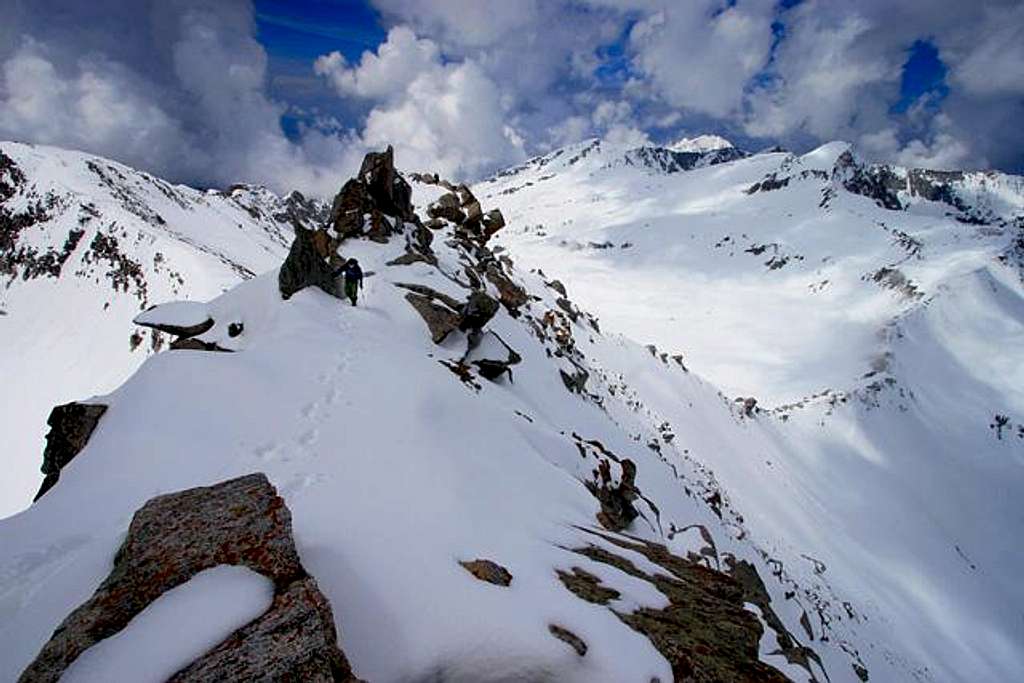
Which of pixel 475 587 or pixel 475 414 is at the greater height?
pixel 475 414

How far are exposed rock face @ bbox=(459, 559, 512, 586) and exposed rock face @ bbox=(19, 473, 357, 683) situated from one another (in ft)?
6.13

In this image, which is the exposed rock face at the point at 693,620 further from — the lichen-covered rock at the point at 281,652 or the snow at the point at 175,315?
the snow at the point at 175,315

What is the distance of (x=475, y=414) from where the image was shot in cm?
1239

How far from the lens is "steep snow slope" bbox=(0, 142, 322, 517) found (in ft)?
168

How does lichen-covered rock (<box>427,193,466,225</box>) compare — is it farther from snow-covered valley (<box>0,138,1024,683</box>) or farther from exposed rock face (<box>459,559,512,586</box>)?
exposed rock face (<box>459,559,512,586</box>)

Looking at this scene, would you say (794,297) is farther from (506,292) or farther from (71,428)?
(71,428)

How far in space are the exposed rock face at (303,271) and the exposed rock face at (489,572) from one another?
14994 millimetres

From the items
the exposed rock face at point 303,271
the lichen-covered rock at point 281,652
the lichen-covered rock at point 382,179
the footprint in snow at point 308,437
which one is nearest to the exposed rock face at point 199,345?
the exposed rock face at point 303,271

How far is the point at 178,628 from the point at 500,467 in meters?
6.81

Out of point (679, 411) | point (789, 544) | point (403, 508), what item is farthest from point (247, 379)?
point (679, 411)

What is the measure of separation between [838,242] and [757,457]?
173 metres

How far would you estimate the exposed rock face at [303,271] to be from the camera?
18.7 metres

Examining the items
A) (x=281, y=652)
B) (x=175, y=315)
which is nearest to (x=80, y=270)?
(x=175, y=315)

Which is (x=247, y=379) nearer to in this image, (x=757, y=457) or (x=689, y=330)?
(x=757, y=457)
